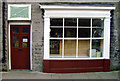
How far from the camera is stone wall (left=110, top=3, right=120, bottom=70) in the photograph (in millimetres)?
6727

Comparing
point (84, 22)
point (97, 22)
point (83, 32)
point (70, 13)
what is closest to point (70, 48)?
point (83, 32)

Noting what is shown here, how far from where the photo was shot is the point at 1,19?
21.4 feet

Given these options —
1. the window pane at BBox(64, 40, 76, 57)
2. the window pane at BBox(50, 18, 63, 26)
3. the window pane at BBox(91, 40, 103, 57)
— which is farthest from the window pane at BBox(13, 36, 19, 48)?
the window pane at BBox(91, 40, 103, 57)

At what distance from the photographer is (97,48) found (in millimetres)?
6883

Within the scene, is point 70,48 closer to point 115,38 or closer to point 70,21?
point 70,21

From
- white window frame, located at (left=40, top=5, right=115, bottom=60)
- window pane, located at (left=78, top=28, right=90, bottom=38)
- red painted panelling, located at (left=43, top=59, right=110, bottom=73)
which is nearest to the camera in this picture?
white window frame, located at (left=40, top=5, right=115, bottom=60)

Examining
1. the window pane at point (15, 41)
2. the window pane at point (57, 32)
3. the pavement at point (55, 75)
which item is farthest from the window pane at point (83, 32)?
the window pane at point (15, 41)

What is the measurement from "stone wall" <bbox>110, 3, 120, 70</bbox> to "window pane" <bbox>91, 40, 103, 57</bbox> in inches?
21.2

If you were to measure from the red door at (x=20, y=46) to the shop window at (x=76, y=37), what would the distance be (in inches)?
50.5

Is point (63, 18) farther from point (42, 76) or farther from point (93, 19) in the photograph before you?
point (42, 76)

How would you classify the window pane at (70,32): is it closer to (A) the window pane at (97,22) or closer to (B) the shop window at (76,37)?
(B) the shop window at (76,37)

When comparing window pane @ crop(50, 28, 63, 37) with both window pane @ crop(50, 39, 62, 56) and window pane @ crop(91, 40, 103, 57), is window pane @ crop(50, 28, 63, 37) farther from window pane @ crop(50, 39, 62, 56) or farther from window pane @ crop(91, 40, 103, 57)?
window pane @ crop(91, 40, 103, 57)

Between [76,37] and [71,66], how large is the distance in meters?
1.46

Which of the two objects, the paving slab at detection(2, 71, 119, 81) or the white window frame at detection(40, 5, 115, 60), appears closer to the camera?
the paving slab at detection(2, 71, 119, 81)
